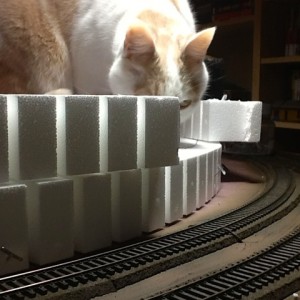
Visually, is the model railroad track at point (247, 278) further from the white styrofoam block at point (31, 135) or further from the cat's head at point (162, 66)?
the cat's head at point (162, 66)

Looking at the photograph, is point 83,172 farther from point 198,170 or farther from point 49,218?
point 198,170

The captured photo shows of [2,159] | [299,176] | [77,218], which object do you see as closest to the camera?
[2,159]

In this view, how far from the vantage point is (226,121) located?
2.47m

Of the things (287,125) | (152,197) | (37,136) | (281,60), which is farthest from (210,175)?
(281,60)

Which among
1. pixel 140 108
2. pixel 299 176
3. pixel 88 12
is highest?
pixel 88 12

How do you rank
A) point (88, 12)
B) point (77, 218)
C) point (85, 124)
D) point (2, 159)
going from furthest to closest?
1. point (88, 12)
2. point (77, 218)
3. point (85, 124)
4. point (2, 159)

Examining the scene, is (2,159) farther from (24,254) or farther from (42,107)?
(24,254)

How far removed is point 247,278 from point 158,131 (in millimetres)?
544

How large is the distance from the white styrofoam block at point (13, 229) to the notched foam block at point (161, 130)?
45cm

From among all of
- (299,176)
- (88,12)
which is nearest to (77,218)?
(88,12)

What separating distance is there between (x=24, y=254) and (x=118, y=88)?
724mm

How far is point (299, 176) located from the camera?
9.36 ft

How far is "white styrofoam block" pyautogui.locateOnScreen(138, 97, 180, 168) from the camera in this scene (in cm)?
155

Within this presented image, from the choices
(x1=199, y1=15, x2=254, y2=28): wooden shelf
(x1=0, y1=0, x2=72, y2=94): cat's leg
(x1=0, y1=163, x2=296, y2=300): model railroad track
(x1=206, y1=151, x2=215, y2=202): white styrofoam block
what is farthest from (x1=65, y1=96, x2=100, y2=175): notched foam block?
(x1=199, y1=15, x2=254, y2=28): wooden shelf
